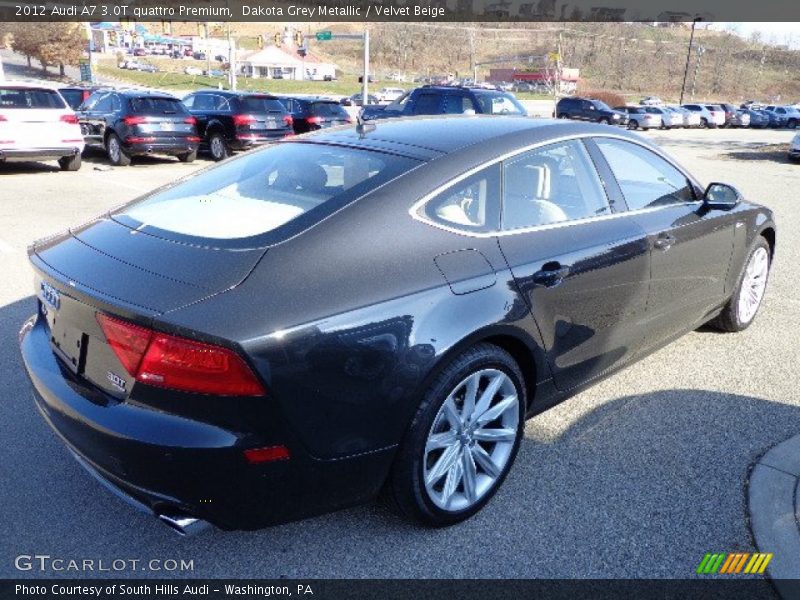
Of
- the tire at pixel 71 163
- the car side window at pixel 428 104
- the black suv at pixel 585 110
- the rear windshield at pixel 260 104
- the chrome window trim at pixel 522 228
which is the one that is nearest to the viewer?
the chrome window trim at pixel 522 228

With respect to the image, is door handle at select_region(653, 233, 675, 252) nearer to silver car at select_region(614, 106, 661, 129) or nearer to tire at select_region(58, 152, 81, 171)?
tire at select_region(58, 152, 81, 171)

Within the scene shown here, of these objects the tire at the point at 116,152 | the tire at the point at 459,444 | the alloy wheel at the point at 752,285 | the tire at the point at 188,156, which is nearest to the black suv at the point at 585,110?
the tire at the point at 188,156

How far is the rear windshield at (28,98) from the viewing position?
11734mm

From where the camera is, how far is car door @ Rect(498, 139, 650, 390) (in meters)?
2.92

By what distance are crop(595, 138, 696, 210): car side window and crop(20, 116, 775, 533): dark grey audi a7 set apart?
1.8 inches

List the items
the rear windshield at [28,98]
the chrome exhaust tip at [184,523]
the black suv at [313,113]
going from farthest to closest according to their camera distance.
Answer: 1. the black suv at [313,113]
2. the rear windshield at [28,98]
3. the chrome exhaust tip at [184,523]

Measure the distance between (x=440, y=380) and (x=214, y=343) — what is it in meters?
0.88

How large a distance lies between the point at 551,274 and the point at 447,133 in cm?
85

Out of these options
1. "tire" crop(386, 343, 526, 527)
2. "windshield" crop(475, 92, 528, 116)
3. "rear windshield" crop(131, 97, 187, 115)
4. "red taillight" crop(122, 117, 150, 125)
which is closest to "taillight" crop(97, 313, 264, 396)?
"tire" crop(386, 343, 526, 527)

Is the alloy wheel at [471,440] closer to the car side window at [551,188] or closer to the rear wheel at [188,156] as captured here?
the car side window at [551,188]

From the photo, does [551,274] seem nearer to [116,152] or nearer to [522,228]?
[522,228]

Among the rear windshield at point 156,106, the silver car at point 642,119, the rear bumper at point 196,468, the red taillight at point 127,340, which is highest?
the rear windshield at point 156,106

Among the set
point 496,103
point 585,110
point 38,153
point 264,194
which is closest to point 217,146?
point 38,153

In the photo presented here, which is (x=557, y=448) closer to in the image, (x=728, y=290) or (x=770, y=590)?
(x=770, y=590)
